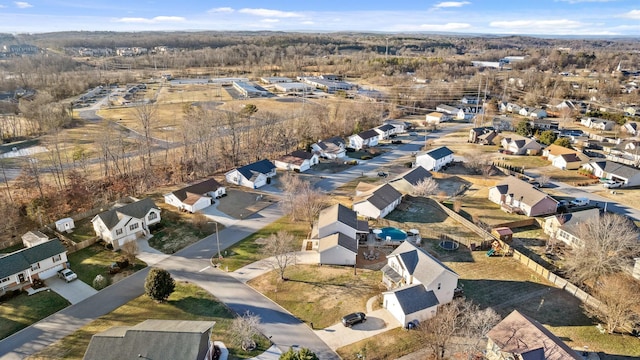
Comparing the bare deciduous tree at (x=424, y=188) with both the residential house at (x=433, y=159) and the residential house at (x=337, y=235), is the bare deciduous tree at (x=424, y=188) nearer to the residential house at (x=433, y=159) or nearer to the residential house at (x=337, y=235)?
the residential house at (x=433, y=159)

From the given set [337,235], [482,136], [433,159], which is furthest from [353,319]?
[482,136]

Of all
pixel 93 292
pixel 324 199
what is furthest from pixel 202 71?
pixel 93 292

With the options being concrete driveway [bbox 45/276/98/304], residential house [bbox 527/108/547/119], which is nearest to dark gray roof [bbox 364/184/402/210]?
concrete driveway [bbox 45/276/98/304]

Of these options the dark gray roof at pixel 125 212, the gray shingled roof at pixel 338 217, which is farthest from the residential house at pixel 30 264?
the gray shingled roof at pixel 338 217

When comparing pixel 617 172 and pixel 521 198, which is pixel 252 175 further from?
pixel 617 172

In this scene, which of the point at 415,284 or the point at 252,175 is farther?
the point at 252,175

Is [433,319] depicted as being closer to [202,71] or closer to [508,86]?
[508,86]
